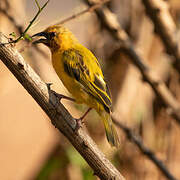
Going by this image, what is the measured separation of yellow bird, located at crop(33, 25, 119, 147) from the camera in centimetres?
318

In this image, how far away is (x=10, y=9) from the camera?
3697 millimetres

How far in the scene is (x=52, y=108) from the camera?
215 centimetres

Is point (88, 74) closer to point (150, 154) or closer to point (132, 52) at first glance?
point (132, 52)

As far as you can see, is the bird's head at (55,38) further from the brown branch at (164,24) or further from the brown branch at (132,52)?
the brown branch at (164,24)

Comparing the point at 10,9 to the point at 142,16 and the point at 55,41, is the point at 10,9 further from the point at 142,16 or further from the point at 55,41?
the point at 142,16

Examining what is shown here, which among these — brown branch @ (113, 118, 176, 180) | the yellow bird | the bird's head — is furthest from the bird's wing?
brown branch @ (113, 118, 176, 180)

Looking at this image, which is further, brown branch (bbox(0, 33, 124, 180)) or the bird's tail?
the bird's tail

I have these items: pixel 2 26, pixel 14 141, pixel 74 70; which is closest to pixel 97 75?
pixel 74 70

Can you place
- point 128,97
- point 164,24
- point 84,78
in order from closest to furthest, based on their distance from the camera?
point 84,78 < point 164,24 < point 128,97

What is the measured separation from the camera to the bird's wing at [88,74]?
3199 millimetres

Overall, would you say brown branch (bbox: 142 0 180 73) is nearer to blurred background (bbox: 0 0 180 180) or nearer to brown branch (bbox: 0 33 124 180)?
blurred background (bbox: 0 0 180 180)

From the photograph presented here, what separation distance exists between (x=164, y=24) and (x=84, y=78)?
1111 millimetres

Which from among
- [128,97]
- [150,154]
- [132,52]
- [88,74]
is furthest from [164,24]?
[150,154]

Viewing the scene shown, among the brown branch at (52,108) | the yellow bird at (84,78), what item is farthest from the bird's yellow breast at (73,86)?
the brown branch at (52,108)
